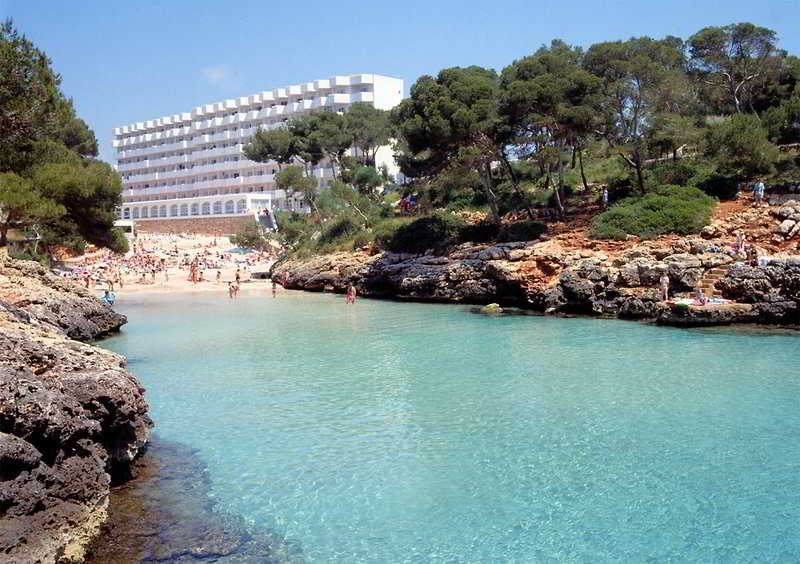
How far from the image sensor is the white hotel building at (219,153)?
246 ft

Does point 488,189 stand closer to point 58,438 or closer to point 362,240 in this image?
point 362,240

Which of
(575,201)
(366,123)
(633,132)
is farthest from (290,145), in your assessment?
(633,132)

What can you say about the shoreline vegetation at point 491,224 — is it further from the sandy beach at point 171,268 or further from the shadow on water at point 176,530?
the sandy beach at point 171,268

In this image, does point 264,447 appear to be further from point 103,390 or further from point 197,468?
point 103,390

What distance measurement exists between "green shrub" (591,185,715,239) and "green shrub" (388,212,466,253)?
304 inches

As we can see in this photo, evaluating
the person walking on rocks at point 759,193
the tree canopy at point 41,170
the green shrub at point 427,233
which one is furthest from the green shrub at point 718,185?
the tree canopy at point 41,170

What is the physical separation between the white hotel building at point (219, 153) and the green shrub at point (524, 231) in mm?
41736

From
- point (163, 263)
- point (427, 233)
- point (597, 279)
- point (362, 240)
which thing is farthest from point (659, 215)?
point (163, 263)

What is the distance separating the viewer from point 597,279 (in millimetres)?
23266

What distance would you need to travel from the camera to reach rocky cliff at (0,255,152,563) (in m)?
5.73

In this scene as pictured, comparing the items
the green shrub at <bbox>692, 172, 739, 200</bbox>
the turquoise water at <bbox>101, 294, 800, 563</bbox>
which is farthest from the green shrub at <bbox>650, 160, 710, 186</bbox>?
the turquoise water at <bbox>101, 294, 800, 563</bbox>

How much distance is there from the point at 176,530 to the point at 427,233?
26509 mm

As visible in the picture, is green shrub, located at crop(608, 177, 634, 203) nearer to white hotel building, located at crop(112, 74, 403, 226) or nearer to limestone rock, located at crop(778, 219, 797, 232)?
limestone rock, located at crop(778, 219, 797, 232)

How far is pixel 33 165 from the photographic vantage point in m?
21.5
